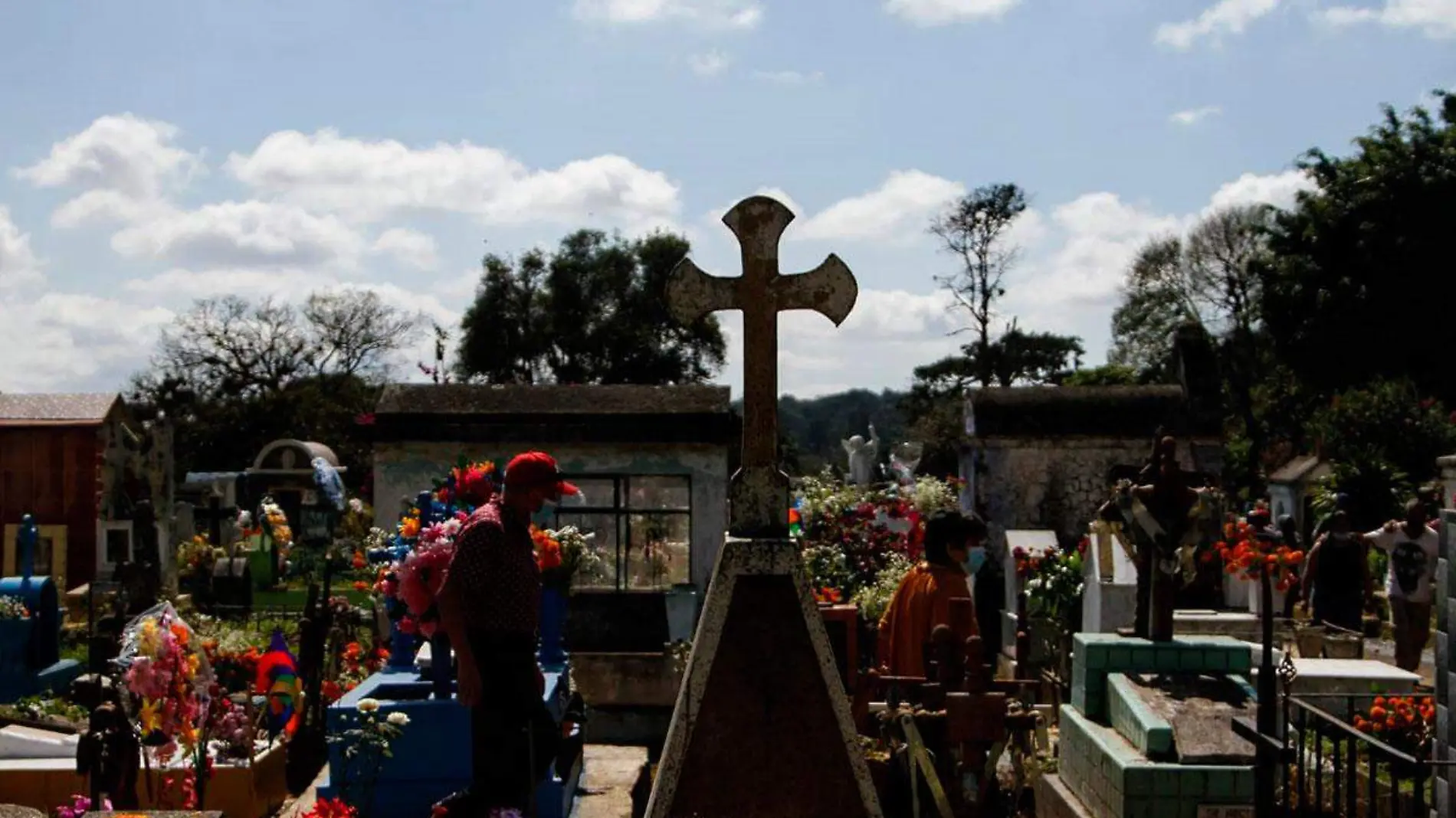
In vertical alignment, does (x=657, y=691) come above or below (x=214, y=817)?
below

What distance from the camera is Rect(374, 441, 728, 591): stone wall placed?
1642 cm

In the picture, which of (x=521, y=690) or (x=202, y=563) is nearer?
(x=521, y=690)

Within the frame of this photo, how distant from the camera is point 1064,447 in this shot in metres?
18.3

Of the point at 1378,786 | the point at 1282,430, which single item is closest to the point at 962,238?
the point at 1282,430

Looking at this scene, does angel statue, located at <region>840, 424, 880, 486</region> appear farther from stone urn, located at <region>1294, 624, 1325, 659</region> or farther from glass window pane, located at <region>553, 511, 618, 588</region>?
stone urn, located at <region>1294, 624, 1325, 659</region>

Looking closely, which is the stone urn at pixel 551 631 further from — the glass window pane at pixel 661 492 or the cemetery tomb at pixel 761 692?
the glass window pane at pixel 661 492

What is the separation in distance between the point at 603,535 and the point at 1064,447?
5.62m

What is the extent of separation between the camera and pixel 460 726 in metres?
7.97

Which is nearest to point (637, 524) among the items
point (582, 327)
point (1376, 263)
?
point (1376, 263)

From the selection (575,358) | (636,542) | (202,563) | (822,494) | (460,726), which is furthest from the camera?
(575,358)

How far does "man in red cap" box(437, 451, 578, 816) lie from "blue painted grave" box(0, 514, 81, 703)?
669 cm

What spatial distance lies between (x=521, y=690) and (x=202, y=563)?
18.4m

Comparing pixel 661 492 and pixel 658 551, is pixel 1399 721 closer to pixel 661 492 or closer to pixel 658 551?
pixel 658 551

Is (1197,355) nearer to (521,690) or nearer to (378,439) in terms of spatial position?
(378,439)
